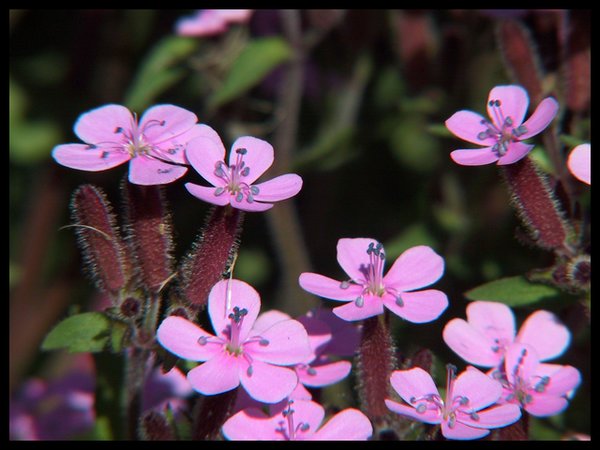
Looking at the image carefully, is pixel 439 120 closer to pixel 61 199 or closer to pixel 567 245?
pixel 567 245

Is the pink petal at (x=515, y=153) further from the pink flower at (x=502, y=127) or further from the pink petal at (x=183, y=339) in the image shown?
the pink petal at (x=183, y=339)

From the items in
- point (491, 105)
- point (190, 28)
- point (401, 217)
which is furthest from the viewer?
point (401, 217)

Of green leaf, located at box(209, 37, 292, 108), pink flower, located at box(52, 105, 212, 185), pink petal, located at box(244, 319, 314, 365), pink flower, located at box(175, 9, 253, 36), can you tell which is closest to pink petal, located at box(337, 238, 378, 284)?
pink petal, located at box(244, 319, 314, 365)

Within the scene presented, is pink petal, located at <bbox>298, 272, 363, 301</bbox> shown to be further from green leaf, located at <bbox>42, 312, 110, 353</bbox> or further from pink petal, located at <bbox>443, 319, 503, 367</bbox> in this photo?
green leaf, located at <bbox>42, 312, 110, 353</bbox>

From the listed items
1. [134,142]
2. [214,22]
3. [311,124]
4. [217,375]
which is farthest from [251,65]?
[217,375]

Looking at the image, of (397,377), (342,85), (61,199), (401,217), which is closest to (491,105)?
(397,377)

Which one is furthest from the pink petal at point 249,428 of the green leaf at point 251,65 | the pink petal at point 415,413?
the green leaf at point 251,65

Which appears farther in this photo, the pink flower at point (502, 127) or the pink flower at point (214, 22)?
the pink flower at point (214, 22)
